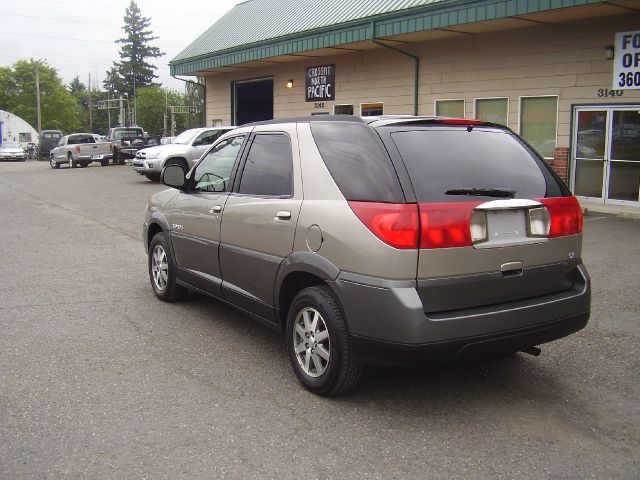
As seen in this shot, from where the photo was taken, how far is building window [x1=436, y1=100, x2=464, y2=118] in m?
16.9

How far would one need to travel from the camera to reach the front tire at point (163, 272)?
6391mm

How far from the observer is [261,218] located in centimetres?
476

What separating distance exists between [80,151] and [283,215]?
102 ft

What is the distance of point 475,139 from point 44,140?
49673 mm

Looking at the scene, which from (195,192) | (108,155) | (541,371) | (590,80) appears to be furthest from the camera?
(108,155)

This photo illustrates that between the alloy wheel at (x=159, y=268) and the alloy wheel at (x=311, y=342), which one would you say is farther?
the alloy wheel at (x=159, y=268)

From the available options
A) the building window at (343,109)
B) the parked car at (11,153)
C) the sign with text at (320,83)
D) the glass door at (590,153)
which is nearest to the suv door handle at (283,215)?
the glass door at (590,153)

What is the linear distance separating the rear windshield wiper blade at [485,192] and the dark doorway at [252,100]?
75.0ft

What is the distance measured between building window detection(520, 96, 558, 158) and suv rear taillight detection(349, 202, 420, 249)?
12106 millimetres

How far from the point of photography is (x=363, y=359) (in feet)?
12.8

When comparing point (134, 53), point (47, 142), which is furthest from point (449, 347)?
point (134, 53)

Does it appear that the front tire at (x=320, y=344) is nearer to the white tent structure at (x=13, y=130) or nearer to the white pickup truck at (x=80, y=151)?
the white pickup truck at (x=80, y=151)

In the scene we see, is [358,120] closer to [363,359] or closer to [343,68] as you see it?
[363,359]

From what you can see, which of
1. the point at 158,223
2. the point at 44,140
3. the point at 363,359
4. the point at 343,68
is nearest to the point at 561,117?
the point at 343,68
